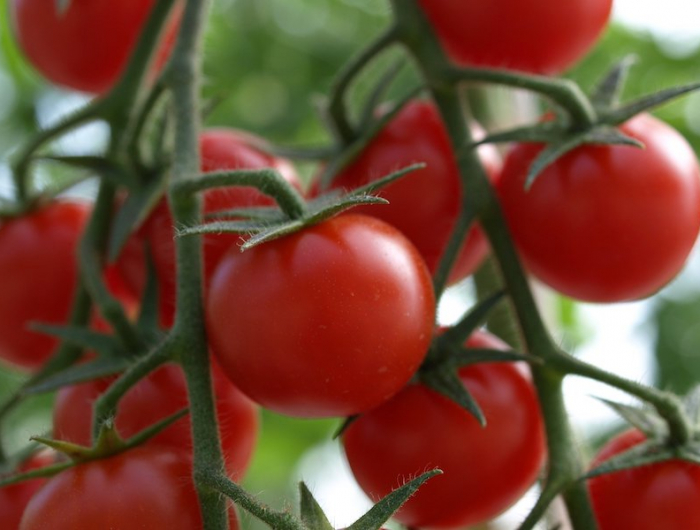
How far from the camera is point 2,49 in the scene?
215 cm

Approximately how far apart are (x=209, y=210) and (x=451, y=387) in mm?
234

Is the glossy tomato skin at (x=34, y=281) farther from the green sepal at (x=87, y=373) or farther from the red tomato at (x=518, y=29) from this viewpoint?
the red tomato at (x=518, y=29)

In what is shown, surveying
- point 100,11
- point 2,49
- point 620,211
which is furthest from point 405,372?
point 2,49

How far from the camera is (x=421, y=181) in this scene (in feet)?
2.80

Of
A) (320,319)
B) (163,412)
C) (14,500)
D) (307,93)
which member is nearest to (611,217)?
(320,319)

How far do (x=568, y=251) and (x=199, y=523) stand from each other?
0.35 meters

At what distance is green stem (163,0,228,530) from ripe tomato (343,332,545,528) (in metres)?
0.16

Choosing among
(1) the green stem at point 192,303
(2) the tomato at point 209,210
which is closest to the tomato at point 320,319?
(1) the green stem at point 192,303

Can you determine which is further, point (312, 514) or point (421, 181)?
point (421, 181)

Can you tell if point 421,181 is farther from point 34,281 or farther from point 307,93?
point 307,93

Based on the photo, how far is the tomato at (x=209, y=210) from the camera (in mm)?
798

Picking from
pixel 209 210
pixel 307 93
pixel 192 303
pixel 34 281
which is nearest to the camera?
pixel 192 303

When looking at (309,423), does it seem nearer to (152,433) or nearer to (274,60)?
(274,60)

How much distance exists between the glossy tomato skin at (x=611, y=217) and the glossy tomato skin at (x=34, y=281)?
455mm
